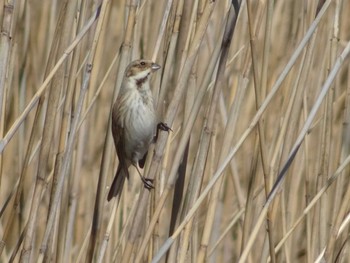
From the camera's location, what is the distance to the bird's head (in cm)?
206

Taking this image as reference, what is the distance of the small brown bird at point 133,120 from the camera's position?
211 cm

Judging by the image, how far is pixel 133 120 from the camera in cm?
229

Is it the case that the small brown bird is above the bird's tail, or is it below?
above

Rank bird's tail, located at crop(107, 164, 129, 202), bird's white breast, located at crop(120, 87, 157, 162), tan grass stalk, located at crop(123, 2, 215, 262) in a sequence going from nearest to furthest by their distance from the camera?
tan grass stalk, located at crop(123, 2, 215, 262)
bird's tail, located at crop(107, 164, 129, 202)
bird's white breast, located at crop(120, 87, 157, 162)

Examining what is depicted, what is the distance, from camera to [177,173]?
178cm

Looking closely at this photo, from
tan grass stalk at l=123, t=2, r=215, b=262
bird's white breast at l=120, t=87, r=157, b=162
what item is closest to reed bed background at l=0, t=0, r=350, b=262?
tan grass stalk at l=123, t=2, r=215, b=262

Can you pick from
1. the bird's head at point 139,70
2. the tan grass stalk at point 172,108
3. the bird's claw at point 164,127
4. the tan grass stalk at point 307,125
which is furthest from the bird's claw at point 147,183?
the bird's head at point 139,70

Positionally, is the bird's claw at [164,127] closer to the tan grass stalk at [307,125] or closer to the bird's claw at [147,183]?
the bird's claw at [147,183]

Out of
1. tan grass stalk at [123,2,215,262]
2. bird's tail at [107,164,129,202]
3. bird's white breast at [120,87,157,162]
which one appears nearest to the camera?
tan grass stalk at [123,2,215,262]

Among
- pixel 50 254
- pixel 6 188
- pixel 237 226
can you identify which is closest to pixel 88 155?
pixel 6 188

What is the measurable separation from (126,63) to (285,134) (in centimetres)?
44

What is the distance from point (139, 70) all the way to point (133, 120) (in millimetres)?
211

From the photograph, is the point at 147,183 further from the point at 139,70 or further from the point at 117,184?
the point at 139,70

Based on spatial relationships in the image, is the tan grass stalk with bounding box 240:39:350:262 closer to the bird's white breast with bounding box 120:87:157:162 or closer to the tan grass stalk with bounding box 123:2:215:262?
the tan grass stalk with bounding box 123:2:215:262
